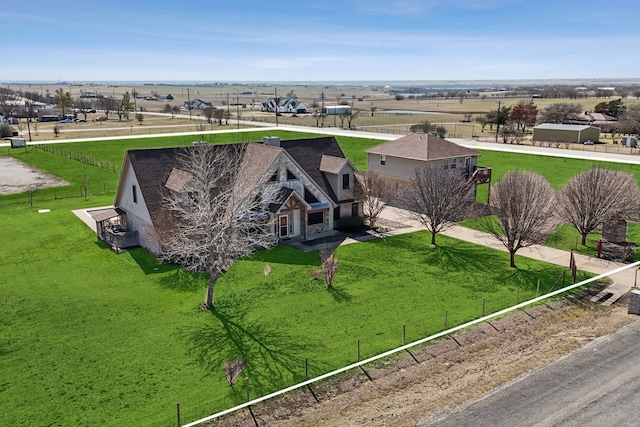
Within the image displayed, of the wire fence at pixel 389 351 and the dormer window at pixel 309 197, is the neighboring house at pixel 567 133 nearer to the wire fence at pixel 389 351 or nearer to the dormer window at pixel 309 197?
the wire fence at pixel 389 351

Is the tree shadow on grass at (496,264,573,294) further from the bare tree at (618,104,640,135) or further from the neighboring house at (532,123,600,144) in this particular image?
the bare tree at (618,104,640,135)

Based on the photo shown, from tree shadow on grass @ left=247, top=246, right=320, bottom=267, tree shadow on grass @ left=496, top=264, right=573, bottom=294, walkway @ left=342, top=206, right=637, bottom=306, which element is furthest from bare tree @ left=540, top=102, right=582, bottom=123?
tree shadow on grass @ left=247, top=246, right=320, bottom=267

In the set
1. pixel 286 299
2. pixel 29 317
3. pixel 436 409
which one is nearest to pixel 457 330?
pixel 436 409

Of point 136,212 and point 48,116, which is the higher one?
point 48,116

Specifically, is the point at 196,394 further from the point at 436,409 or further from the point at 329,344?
the point at 436,409

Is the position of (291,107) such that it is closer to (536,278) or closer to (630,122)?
(630,122)

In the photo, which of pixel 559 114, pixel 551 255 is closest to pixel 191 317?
pixel 551 255
